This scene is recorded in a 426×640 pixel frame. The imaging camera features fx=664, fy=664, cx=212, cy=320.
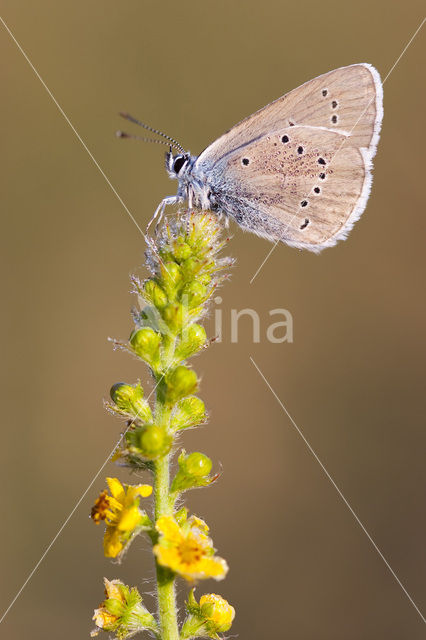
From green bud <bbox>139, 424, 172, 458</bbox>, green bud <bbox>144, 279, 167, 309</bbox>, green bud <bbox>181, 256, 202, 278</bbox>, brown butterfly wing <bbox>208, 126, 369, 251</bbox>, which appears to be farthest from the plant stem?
brown butterfly wing <bbox>208, 126, 369, 251</bbox>

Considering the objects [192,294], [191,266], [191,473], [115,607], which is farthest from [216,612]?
[191,266]

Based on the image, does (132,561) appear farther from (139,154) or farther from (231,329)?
(139,154)

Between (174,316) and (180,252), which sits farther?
(180,252)

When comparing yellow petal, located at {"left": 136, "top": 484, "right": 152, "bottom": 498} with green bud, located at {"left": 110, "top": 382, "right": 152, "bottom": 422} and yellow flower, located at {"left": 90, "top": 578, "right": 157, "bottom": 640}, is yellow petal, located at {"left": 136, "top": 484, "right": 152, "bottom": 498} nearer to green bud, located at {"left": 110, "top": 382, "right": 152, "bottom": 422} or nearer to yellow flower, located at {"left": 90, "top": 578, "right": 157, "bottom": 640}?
green bud, located at {"left": 110, "top": 382, "right": 152, "bottom": 422}

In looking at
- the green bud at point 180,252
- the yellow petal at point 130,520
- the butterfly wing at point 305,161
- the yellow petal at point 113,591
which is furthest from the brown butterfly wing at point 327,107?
the yellow petal at point 113,591

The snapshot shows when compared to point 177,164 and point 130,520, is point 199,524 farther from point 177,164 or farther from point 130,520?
point 177,164

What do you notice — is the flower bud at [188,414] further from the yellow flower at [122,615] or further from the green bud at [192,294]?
the yellow flower at [122,615]
